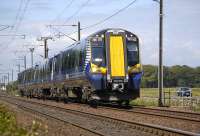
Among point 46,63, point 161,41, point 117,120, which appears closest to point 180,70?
point 46,63

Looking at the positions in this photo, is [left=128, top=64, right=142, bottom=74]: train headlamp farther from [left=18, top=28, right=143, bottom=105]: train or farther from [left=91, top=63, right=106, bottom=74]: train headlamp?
[left=91, top=63, right=106, bottom=74]: train headlamp

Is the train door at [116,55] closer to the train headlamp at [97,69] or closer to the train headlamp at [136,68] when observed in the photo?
the train headlamp at [97,69]

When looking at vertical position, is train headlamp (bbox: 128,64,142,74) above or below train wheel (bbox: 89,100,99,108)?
above

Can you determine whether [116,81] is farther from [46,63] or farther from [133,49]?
[46,63]

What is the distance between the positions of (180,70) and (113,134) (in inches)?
5533

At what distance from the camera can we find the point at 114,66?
25.7 m

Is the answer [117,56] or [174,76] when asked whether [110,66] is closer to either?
[117,56]

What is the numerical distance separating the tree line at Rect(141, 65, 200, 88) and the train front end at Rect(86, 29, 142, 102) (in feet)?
375

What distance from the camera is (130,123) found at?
696 inches

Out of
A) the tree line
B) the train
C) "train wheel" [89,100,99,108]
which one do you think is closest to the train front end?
the train

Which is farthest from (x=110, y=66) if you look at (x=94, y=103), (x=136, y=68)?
(x=94, y=103)

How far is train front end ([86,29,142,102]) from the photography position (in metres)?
25.6

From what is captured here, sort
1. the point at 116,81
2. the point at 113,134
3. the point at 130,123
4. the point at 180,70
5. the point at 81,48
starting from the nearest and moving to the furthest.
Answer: the point at 113,134 → the point at 130,123 → the point at 116,81 → the point at 81,48 → the point at 180,70

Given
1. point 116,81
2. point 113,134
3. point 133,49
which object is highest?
point 133,49
